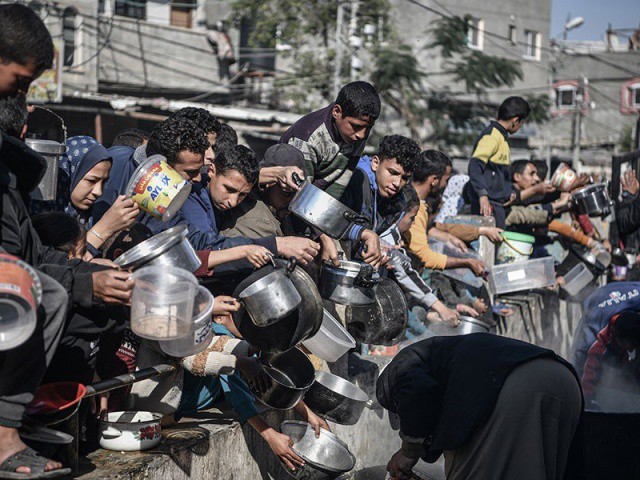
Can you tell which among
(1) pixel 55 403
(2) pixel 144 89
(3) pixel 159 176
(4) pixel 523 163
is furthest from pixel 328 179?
(2) pixel 144 89

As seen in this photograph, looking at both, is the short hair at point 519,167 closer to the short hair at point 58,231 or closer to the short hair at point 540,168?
the short hair at point 540,168

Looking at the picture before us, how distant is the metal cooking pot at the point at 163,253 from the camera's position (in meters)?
3.38

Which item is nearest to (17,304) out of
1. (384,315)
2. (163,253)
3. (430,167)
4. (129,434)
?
(163,253)

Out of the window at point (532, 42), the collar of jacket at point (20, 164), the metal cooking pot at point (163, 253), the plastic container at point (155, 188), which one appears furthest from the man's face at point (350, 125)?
the window at point (532, 42)

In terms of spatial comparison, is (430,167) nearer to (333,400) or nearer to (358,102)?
(358,102)

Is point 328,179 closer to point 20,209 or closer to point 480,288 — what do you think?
point 20,209

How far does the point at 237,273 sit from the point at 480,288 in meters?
4.44

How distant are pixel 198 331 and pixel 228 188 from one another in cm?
137

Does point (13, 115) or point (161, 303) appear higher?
point (13, 115)

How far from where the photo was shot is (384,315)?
547 cm

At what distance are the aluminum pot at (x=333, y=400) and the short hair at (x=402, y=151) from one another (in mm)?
1816

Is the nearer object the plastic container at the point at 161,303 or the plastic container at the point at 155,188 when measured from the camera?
the plastic container at the point at 161,303

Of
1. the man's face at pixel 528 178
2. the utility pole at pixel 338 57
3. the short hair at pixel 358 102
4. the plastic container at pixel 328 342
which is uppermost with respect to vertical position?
the utility pole at pixel 338 57

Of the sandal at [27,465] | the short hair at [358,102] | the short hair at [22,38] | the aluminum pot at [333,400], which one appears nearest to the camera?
the sandal at [27,465]
